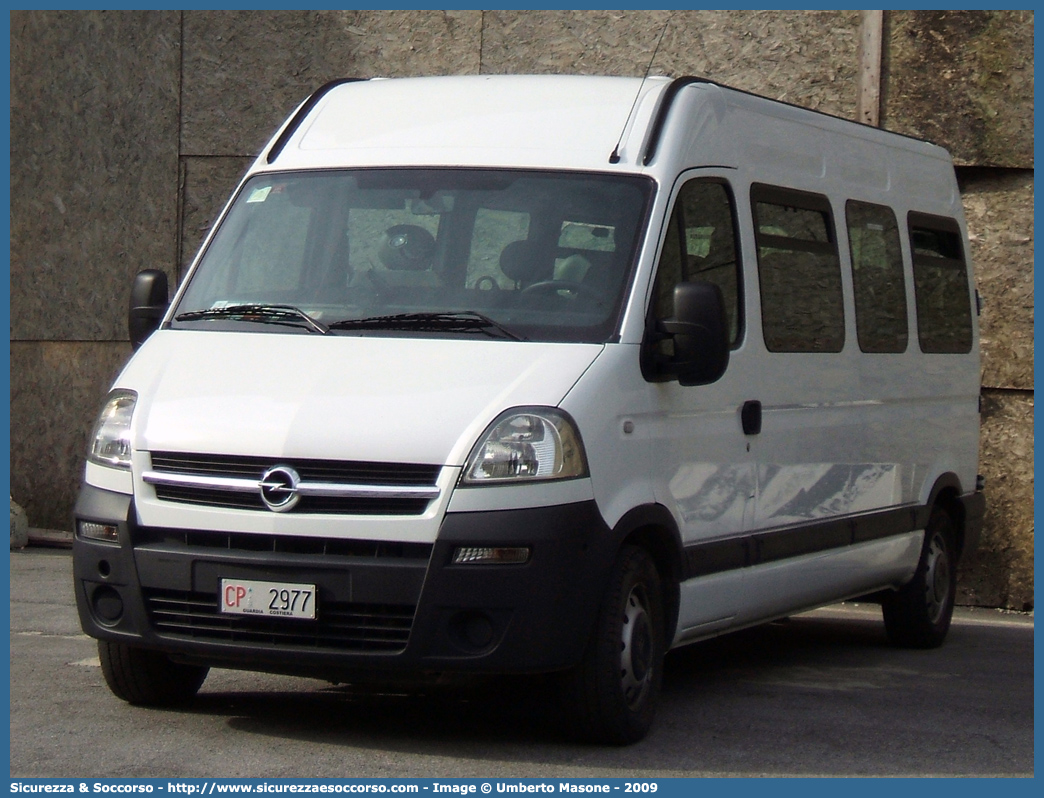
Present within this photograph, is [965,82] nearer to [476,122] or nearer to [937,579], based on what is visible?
[937,579]

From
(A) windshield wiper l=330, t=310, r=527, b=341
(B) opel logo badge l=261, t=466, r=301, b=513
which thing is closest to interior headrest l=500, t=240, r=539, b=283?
(A) windshield wiper l=330, t=310, r=527, b=341

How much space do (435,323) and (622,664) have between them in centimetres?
137

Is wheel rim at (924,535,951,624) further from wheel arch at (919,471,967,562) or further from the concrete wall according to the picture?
the concrete wall

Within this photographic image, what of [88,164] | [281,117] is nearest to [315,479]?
[281,117]

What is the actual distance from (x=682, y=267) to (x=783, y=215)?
119 centimetres

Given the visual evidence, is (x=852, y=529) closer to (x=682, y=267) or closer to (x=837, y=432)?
(x=837, y=432)

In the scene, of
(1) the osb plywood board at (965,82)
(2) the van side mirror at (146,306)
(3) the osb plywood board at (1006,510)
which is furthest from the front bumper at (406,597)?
(1) the osb plywood board at (965,82)

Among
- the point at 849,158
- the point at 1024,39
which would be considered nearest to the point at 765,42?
the point at 1024,39

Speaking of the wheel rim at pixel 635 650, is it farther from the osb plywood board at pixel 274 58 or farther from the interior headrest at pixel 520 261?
the osb plywood board at pixel 274 58

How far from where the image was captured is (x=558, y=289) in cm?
666

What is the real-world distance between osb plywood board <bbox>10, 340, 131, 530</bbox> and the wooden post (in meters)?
5.49

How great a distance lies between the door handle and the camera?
7.42 meters

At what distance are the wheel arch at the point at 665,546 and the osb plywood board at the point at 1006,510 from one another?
5628 millimetres

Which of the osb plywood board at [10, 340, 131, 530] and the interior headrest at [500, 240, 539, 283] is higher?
the interior headrest at [500, 240, 539, 283]
